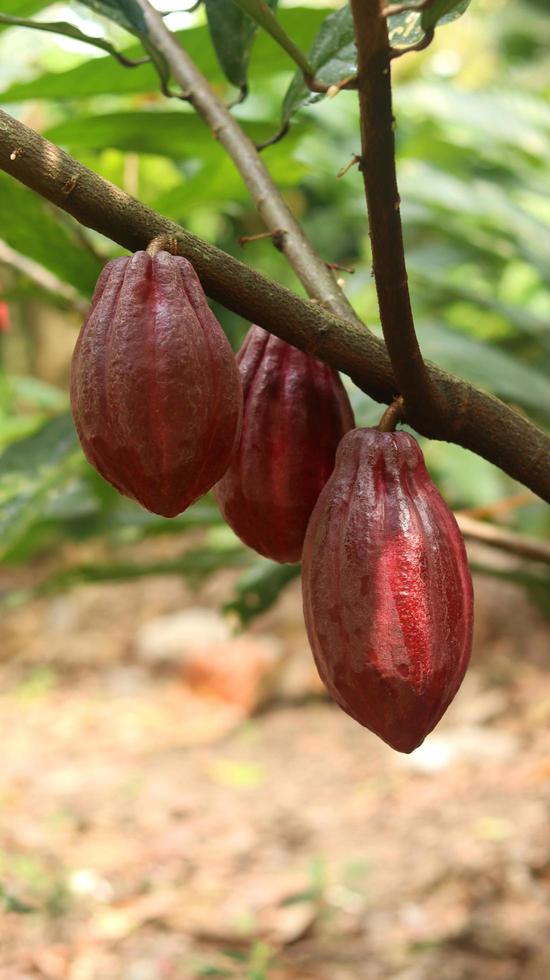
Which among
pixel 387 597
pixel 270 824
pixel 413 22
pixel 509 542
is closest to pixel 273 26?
pixel 413 22

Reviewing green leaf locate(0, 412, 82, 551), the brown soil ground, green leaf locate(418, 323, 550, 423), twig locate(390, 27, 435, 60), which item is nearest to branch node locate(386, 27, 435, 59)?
twig locate(390, 27, 435, 60)

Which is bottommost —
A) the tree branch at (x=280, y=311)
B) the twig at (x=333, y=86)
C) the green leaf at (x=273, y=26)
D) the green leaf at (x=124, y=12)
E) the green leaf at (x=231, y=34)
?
the tree branch at (x=280, y=311)

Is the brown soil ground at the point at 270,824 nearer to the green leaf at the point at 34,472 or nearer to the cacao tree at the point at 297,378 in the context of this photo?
the green leaf at the point at 34,472

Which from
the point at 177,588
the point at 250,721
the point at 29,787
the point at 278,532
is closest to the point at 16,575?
the point at 177,588

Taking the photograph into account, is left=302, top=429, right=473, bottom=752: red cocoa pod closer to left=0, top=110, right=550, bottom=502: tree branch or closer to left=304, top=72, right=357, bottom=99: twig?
left=0, top=110, right=550, bottom=502: tree branch

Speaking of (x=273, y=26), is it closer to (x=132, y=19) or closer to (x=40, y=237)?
(x=132, y=19)

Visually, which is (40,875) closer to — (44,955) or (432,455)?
(44,955)

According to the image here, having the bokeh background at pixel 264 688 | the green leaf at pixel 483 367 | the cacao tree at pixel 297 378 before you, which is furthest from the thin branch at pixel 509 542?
the cacao tree at pixel 297 378
